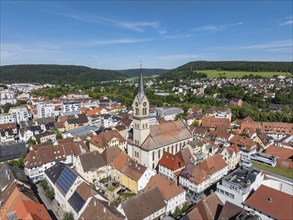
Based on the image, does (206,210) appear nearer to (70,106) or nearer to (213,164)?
(213,164)

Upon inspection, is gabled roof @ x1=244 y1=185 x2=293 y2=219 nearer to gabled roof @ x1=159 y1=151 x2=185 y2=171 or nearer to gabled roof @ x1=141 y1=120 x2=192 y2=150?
gabled roof @ x1=159 y1=151 x2=185 y2=171

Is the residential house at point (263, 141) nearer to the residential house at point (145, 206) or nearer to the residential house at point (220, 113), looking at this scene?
the residential house at point (220, 113)

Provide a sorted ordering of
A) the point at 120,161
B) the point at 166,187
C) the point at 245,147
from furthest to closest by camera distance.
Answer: the point at 245,147 → the point at 120,161 → the point at 166,187

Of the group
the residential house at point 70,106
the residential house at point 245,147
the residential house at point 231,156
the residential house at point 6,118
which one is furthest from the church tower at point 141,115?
the residential house at point 70,106

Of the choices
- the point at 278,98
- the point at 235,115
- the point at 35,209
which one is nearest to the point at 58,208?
the point at 35,209

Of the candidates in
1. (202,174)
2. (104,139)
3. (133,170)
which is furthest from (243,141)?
(104,139)

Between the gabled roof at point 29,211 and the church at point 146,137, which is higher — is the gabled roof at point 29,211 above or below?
below

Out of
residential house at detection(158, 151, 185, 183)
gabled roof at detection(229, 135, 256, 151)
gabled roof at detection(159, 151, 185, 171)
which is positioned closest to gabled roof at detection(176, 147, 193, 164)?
residential house at detection(158, 151, 185, 183)
